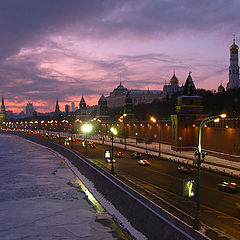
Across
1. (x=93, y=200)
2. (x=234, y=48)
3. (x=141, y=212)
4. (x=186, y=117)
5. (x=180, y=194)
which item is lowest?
(x=93, y=200)

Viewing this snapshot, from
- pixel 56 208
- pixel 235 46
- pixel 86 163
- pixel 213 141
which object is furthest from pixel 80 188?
pixel 235 46

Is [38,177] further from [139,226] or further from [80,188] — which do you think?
[139,226]

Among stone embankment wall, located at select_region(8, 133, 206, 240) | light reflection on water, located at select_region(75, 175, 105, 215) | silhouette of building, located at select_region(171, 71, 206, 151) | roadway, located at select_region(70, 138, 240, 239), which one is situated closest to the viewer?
stone embankment wall, located at select_region(8, 133, 206, 240)

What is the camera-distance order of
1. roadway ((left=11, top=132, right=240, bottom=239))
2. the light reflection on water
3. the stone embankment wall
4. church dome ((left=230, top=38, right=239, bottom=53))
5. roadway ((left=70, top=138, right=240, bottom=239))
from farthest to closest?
1. church dome ((left=230, top=38, right=239, bottom=53))
2. the light reflection on water
3. roadway ((left=70, top=138, right=240, bottom=239))
4. roadway ((left=11, top=132, right=240, bottom=239))
5. the stone embankment wall

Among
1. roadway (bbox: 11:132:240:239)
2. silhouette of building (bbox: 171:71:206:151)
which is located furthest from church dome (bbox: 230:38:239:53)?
roadway (bbox: 11:132:240:239)

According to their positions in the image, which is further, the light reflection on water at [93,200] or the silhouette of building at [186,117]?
the silhouette of building at [186,117]

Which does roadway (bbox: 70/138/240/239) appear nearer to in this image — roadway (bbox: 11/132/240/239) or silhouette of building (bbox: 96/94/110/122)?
roadway (bbox: 11/132/240/239)

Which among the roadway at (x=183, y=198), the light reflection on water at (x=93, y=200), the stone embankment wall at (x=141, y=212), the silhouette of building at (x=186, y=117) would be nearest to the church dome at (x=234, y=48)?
the silhouette of building at (x=186, y=117)

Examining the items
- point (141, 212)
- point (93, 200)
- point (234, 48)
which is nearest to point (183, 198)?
point (141, 212)

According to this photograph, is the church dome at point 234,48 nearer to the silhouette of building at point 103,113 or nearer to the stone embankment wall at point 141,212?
the silhouette of building at point 103,113

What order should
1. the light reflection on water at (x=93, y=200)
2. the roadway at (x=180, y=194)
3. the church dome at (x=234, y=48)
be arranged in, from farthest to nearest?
the church dome at (x=234, y=48)
the light reflection on water at (x=93, y=200)
the roadway at (x=180, y=194)

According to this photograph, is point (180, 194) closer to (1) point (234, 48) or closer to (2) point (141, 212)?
(2) point (141, 212)

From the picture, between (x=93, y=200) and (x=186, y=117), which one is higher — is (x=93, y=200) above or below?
below

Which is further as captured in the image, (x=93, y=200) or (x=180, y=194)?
(x=93, y=200)
